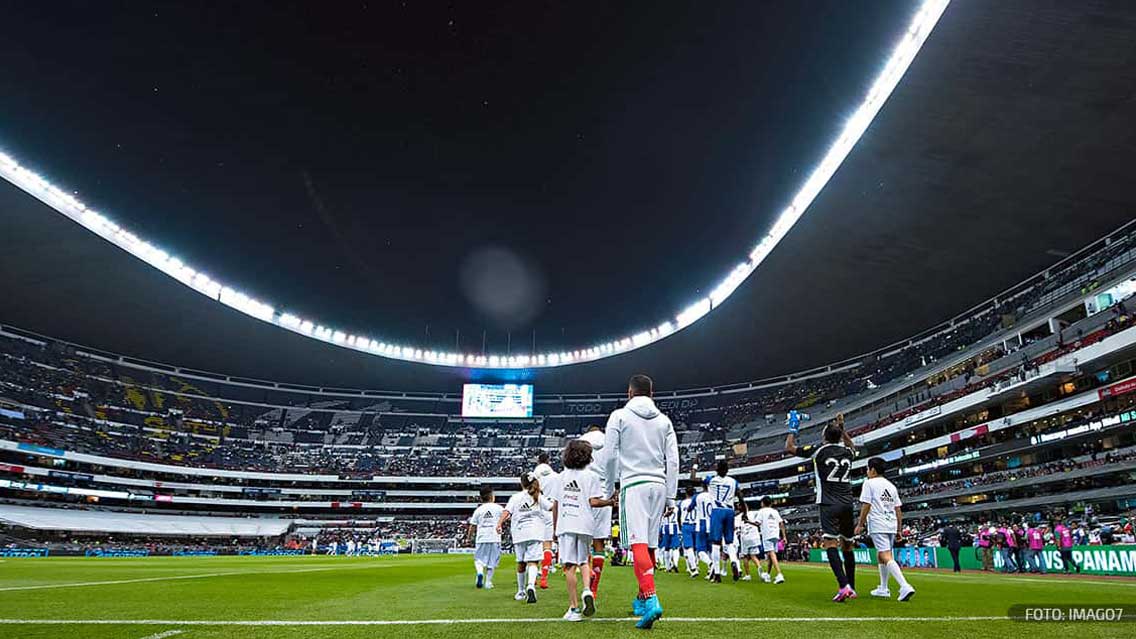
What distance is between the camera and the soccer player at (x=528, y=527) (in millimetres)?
9516

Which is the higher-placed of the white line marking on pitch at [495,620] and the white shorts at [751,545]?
the white shorts at [751,545]

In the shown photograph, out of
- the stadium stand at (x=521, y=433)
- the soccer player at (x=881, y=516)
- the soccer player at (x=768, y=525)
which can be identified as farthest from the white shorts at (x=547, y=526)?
the stadium stand at (x=521, y=433)

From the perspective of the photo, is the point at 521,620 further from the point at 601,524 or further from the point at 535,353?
the point at 535,353

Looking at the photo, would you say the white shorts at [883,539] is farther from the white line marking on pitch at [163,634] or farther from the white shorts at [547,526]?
the white line marking on pitch at [163,634]

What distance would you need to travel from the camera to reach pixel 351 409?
7550 cm

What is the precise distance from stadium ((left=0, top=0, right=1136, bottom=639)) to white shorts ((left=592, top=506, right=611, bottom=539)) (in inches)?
1.3

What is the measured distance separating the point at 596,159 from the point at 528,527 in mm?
23184

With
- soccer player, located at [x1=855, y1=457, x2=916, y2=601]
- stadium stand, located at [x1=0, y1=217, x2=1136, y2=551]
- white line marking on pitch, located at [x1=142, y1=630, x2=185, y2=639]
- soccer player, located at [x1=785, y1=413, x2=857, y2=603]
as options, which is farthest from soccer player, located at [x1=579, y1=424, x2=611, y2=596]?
stadium stand, located at [x1=0, y1=217, x2=1136, y2=551]

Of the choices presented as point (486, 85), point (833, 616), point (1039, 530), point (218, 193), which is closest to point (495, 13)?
point (486, 85)

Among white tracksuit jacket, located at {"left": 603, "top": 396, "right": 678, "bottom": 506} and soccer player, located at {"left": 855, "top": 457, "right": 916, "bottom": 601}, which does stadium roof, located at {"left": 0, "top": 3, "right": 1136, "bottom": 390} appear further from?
white tracksuit jacket, located at {"left": 603, "top": 396, "right": 678, "bottom": 506}

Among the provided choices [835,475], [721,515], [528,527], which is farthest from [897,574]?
[721,515]

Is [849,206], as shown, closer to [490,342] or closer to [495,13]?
[495,13]

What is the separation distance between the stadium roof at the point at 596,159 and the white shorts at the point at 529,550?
18458 mm

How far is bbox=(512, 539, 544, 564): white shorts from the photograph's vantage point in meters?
9.50
